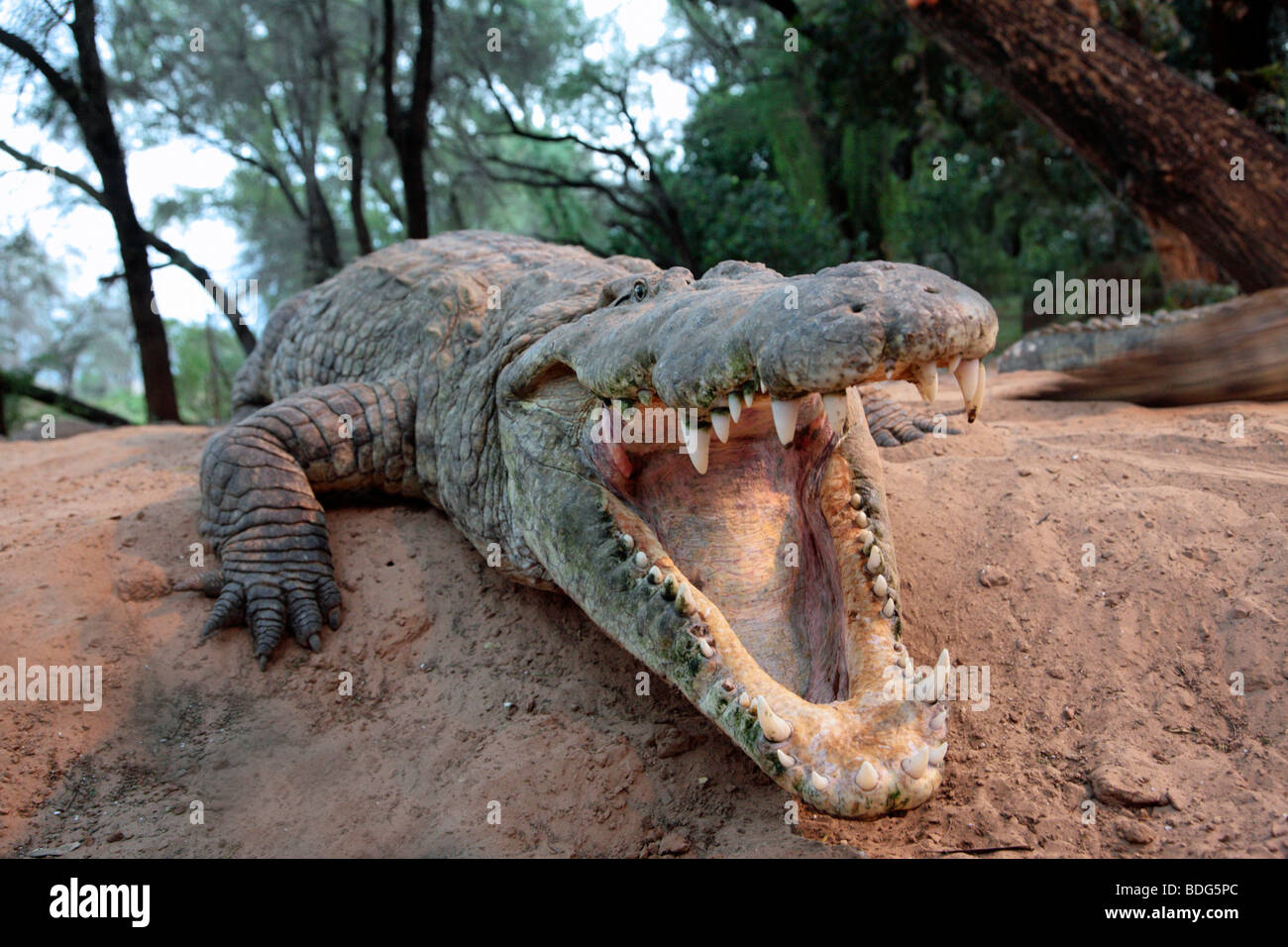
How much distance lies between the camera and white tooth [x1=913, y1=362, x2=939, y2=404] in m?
1.74

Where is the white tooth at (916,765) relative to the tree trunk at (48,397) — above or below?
below

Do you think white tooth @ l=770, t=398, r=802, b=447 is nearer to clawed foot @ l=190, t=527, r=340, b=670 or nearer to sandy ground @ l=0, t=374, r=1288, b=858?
sandy ground @ l=0, t=374, r=1288, b=858

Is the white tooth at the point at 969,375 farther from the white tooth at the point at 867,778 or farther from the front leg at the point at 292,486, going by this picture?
the front leg at the point at 292,486

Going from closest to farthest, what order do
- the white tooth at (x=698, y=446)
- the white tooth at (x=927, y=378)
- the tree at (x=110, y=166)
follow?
the white tooth at (x=927, y=378)
the white tooth at (x=698, y=446)
the tree at (x=110, y=166)

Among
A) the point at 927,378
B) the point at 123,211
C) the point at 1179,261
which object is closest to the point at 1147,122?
the point at 1179,261

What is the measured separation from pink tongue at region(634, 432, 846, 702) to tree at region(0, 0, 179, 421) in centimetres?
713

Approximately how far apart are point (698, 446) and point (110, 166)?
772 centimetres

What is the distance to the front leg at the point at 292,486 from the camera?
311 centimetres

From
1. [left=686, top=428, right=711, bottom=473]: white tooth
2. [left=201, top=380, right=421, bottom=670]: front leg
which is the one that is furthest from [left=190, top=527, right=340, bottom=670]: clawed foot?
[left=686, top=428, right=711, bottom=473]: white tooth

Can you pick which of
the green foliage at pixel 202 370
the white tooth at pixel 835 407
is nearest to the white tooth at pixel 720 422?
the white tooth at pixel 835 407

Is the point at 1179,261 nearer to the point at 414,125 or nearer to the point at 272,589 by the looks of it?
the point at 414,125

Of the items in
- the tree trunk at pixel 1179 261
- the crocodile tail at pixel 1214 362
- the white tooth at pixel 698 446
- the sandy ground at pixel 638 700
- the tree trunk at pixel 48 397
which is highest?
the tree trunk at pixel 1179 261
